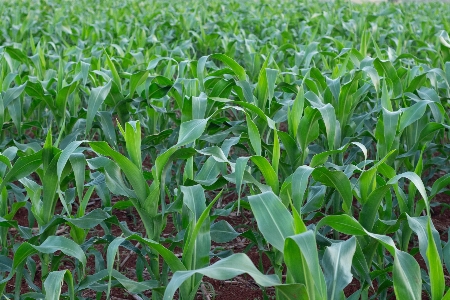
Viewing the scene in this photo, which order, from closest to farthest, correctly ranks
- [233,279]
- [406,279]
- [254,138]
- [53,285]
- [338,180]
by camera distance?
[406,279], [53,285], [338,180], [254,138], [233,279]

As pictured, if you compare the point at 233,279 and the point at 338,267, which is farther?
the point at 233,279

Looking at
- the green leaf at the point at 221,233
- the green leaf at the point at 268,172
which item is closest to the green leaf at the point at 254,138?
the green leaf at the point at 268,172

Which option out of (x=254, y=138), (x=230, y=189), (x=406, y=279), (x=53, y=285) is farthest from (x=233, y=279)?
(x=406, y=279)

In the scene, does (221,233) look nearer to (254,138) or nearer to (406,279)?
(254,138)

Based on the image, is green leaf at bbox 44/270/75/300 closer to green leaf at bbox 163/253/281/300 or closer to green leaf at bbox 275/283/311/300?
green leaf at bbox 163/253/281/300

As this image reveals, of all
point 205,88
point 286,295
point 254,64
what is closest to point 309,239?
point 286,295

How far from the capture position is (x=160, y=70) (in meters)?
3.84

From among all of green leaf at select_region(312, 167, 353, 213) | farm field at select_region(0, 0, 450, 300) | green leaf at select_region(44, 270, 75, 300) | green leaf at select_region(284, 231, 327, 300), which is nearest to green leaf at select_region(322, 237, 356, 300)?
farm field at select_region(0, 0, 450, 300)

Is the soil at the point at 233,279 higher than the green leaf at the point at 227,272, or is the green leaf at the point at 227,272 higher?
the green leaf at the point at 227,272

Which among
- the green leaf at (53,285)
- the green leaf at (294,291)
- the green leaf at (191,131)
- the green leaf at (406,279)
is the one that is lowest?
the green leaf at (53,285)

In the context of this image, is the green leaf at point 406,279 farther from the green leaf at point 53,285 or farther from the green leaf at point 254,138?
→ the green leaf at point 53,285

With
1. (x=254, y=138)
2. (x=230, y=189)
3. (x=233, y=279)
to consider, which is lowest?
(x=233, y=279)

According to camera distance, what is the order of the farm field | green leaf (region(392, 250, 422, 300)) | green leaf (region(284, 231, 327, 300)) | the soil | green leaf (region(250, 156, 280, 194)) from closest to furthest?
green leaf (region(284, 231, 327, 300)) → green leaf (region(392, 250, 422, 300)) → the farm field → green leaf (region(250, 156, 280, 194)) → the soil

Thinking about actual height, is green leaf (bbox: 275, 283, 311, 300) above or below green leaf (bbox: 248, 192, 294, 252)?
below
